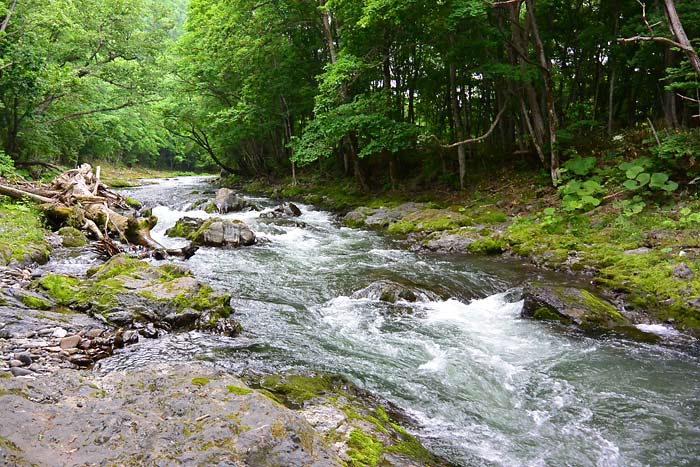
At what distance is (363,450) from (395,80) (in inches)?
744

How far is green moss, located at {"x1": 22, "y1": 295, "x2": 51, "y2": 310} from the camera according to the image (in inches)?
226

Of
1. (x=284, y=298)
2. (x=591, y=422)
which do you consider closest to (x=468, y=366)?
(x=591, y=422)

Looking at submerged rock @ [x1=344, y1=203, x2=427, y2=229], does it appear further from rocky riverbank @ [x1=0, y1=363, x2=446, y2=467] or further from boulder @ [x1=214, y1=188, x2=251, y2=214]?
rocky riverbank @ [x1=0, y1=363, x2=446, y2=467]

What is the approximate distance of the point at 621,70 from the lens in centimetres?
1753

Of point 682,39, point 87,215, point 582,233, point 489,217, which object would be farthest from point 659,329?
point 87,215

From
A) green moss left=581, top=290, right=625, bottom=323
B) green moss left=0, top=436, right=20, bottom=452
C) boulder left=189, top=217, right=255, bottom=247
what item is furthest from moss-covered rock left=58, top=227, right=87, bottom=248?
green moss left=581, top=290, right=625, bottom=323

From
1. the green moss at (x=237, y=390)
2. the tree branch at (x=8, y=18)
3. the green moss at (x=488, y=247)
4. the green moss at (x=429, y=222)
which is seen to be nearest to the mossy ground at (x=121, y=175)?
the tree branch at (x=8, y=18)

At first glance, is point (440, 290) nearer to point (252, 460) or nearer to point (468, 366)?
point (468, 366)

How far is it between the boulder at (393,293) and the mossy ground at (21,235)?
6414 millimetres

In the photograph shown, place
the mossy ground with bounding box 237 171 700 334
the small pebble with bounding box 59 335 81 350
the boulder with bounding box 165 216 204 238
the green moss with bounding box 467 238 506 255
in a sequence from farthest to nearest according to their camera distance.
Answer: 1. the boulder with bounding box 165 216 204 238
2. the green moss with bounding box 467 238 506 255
3. the mossy ground with bounding box 237 171 700 334
4. the small pebble with bounding box 59 335 81 350

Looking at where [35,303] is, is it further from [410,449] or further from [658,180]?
[658,180]

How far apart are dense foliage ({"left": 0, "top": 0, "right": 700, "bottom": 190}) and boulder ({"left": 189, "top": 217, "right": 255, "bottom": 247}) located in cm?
583

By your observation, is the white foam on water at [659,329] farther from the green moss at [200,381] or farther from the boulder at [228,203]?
the boulder at [228,203]

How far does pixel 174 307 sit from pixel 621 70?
19233 millimetres
